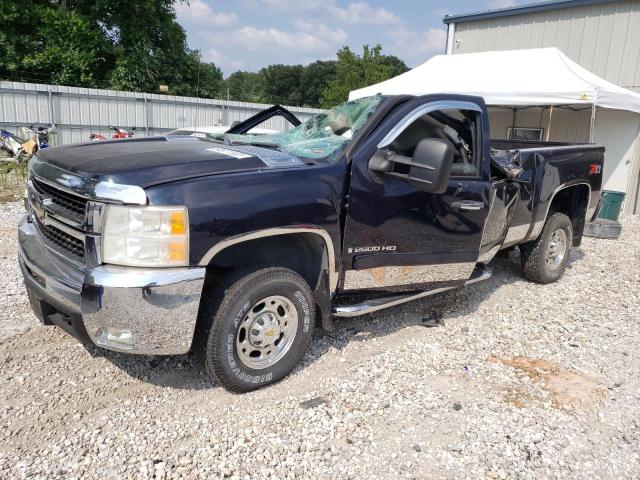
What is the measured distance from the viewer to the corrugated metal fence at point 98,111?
15.6 m

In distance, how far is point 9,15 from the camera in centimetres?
2141

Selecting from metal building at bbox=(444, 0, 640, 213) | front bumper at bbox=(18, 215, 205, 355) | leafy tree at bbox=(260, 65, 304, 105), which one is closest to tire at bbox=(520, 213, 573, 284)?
front bumper at bbox=(18, 215, 205, 355)

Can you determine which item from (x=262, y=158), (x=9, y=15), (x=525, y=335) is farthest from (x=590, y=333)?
(x=9, y=15)

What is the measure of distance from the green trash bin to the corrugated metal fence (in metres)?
9.74

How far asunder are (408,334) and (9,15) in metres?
24.2

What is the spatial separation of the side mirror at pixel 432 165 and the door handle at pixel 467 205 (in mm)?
769

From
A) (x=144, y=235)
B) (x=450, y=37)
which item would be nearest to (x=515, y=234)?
(x=144, y=235)

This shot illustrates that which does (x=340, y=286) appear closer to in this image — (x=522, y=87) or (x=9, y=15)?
(x=522, y=87)

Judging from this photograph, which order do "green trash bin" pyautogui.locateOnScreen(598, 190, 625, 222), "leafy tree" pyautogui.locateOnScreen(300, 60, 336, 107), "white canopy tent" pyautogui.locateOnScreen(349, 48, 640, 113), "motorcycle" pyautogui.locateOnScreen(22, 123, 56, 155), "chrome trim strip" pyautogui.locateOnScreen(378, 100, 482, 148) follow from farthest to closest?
1. "leafy tree" pyautogui.locateOnScreen(300, 60, 336, 107)
2. "motorcycle" pyautogui.locateOnScreen(22, 123, 56, 155)
3. "green trash bin" pyautogui.locateOnScreen(598, 190, 625, 222)
4. "white canopy tent" pyautogui.locateOnScreen(349, 48, 640, 113)
5. "chrome trim strip" pyautogui.locateOnScreen(378, 100, 482, 148)

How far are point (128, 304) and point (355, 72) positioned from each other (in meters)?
→ 28.7

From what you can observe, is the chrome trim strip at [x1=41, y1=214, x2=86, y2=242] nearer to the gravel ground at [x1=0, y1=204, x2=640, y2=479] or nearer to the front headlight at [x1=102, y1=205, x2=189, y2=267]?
the front headlight at [x1=102, y1=205, x2=189, y2=267]

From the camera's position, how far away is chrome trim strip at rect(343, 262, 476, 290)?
354 cm

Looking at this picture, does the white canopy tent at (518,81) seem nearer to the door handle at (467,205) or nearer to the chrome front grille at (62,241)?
the door handle at (467,205)

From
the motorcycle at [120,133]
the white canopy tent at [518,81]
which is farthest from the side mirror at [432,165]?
the motorcycle at [120,133]
